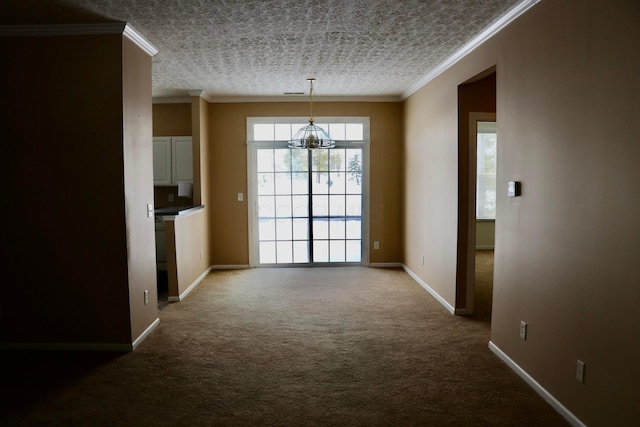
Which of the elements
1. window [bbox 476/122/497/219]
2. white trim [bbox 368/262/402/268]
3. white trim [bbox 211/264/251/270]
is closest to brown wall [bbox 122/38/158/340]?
white trim [bbox 211/264/251/270]

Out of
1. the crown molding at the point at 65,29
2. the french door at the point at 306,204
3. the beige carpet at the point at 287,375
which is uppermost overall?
the crown molding at the point at 65,29

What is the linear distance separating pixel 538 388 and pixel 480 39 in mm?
2768

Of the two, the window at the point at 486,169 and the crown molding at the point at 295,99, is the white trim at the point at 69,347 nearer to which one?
the crown molding at the point at 295,99

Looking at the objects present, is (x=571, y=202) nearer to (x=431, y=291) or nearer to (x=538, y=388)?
(x=538, y=388)

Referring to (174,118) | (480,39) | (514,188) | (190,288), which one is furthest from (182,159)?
(514,188)

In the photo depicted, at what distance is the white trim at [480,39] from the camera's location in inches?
116

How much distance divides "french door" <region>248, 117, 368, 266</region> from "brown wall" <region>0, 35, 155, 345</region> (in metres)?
3.30

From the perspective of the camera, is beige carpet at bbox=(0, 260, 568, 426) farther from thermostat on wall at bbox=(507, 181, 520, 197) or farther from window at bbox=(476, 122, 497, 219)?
window at bbox=(476, 122, 497, 219)

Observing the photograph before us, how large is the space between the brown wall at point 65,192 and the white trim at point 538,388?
300cm

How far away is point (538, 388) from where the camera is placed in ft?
9.18

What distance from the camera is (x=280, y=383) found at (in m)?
2.97

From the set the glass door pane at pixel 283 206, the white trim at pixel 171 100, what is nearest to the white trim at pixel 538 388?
the glass door pane at pixel 283 206

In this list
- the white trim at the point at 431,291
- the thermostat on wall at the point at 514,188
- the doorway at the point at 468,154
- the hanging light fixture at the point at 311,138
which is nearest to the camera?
the thermostat on wall at the point at 514,188

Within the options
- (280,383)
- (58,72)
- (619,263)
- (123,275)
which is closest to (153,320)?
(123,275)
